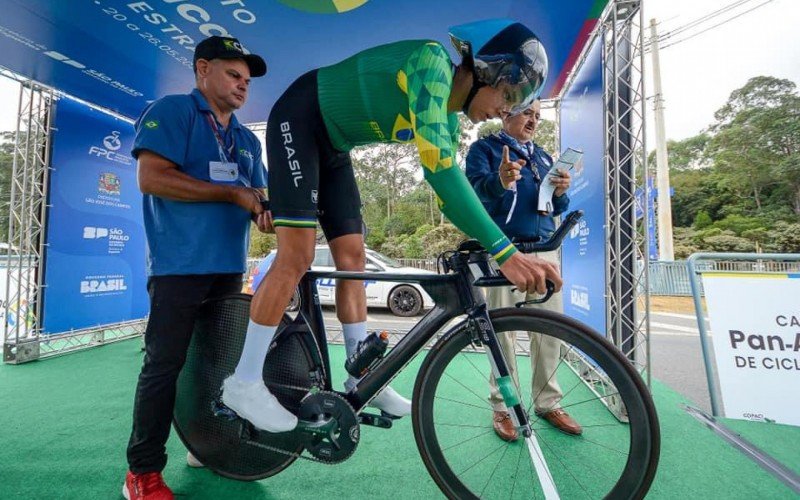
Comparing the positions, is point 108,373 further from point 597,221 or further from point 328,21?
point 597,221

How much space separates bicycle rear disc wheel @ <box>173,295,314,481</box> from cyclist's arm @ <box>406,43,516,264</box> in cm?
95

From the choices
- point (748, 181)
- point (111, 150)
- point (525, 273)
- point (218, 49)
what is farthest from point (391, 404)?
point (748, 181)

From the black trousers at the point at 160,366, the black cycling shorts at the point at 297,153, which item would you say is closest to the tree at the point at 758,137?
the black cycling shorts at the point at 297,153

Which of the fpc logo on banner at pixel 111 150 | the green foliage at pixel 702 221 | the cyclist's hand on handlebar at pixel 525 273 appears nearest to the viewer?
the cyclist's hand on handlebar at pixel 525 273

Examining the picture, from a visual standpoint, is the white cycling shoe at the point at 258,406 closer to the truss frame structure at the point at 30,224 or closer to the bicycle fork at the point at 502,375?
the bicycle fork at the point at 502,375

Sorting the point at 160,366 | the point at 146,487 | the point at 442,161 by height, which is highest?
the point at 442,161

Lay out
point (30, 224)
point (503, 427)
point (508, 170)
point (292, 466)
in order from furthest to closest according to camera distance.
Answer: point (30, 224) < point (503, 427) < point (508, 170) < point (292, 466)

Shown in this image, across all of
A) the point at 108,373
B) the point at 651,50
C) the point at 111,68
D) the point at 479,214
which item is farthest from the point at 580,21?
the point at 651,50

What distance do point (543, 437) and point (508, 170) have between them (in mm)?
1612

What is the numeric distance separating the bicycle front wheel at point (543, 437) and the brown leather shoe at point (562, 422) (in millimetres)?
32

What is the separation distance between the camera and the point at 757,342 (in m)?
2.62

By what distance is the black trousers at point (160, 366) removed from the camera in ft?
5.15

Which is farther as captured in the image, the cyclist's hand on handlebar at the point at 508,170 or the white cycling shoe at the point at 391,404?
the cyclist's hand on handlebar at the point at 508,170

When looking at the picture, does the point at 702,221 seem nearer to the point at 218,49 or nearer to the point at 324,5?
the point at 324,5
